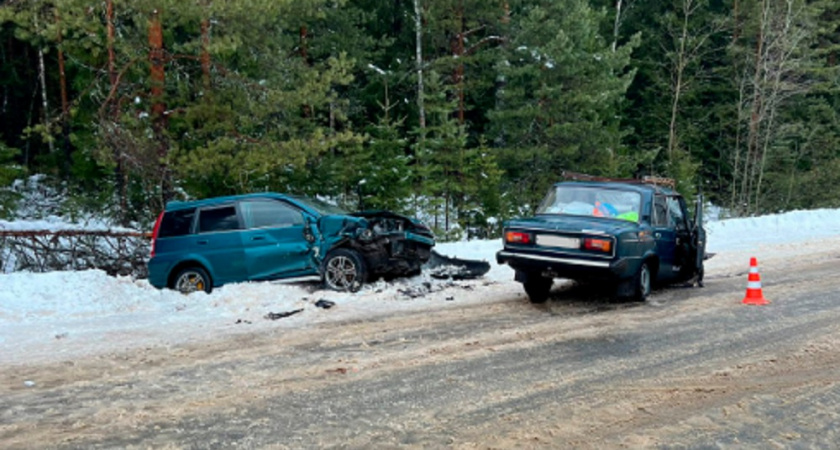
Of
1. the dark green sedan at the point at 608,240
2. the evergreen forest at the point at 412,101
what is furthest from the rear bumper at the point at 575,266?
the evergreen forest at the point at 412,101

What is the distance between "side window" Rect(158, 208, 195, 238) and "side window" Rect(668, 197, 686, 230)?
7.78 metres

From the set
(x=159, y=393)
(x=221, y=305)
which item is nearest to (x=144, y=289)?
(x=221, y=305)

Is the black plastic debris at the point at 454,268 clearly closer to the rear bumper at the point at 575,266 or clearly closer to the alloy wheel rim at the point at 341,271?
the alloy wheel rim at the point at 341,271

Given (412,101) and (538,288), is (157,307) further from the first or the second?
(412,101)

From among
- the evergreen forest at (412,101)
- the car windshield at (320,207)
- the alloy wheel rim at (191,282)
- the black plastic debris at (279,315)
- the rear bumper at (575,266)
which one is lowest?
the black plastic debris at (279,315)

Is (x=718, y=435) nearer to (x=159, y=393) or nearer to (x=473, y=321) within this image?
(x=473, y=321)

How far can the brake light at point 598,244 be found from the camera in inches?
338

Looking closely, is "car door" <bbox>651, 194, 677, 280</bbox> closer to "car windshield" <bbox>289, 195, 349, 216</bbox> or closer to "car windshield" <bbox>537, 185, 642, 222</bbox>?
"car windshield" <bbox>537, 185, 642, 222</bbox>

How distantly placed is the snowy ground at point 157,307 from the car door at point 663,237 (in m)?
2.22

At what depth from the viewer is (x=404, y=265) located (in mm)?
11016

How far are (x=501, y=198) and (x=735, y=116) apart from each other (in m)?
19.3

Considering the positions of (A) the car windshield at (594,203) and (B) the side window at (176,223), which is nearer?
(A) the car windshield at (594,203)

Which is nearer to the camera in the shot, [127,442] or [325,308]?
[127,442]

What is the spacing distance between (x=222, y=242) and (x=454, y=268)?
4069mm
